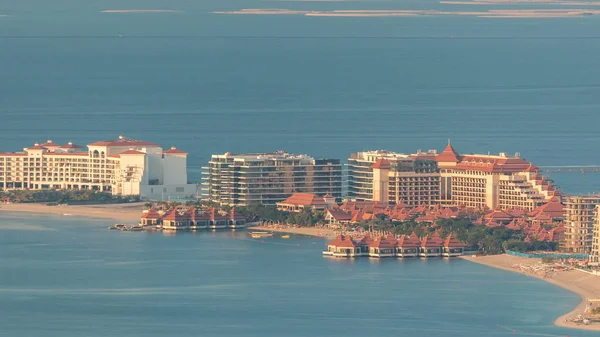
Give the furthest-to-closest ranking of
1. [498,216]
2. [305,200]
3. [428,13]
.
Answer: [428,13] → [305,200] → [498,216]

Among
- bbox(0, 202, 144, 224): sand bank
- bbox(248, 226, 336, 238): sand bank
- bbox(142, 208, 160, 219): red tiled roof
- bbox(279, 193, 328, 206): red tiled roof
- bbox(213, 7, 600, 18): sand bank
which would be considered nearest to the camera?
bbox(248, 226, 336, 238): sand bank

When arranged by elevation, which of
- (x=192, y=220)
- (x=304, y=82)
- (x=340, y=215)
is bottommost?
(x=192, y=220)

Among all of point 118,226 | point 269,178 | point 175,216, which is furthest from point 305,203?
point 118,226

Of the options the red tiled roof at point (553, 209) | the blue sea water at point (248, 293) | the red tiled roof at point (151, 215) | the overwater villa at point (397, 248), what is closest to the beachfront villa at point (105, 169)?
the red tiled roof at point (151, 215)

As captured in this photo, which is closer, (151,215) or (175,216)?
(175,216)

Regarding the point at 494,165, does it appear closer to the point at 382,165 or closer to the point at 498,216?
the point at 382,165

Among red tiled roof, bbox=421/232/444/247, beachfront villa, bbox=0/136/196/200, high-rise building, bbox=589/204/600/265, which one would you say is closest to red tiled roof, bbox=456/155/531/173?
red tiled roof, bbox=421/232/444/247

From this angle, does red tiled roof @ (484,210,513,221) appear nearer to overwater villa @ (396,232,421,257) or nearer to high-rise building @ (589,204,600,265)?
overwater villa @ (396,232,421,257)
